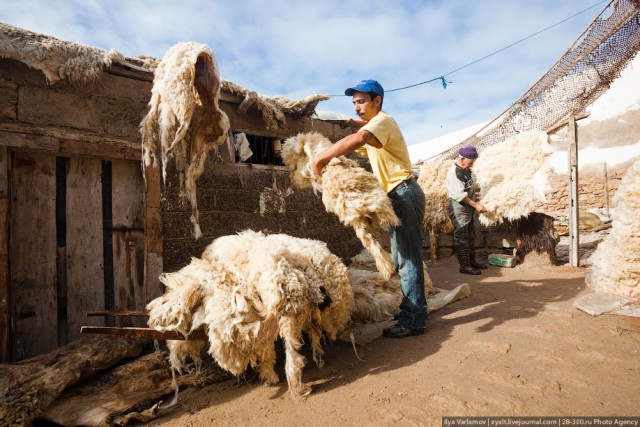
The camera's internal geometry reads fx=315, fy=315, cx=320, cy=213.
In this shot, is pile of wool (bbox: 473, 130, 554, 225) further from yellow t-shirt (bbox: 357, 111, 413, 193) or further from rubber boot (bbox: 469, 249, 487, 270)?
yellow t-shirt (bbox: 357, 111, 413, 193)

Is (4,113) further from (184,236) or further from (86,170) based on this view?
(184,236)

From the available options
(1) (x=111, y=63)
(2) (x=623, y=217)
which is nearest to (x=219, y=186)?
(1) (x=111, y=63)

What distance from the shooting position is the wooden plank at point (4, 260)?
3154 mm

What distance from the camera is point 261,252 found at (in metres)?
2.79

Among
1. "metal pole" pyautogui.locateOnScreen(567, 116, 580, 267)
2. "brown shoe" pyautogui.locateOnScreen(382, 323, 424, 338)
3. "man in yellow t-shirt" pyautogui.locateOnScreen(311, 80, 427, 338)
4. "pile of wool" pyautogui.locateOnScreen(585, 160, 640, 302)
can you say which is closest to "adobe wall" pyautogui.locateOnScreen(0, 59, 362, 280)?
"man in yellow t-shirt" pyautogui.locateOnScreen(311, 80, 427, 338)

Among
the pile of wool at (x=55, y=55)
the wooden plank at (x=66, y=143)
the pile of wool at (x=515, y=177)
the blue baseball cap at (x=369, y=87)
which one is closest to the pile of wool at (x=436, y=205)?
the pile of wool at (x=515, y=177)

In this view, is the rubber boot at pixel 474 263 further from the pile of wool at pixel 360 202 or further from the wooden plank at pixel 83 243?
the wooden plank at pixel 83 243

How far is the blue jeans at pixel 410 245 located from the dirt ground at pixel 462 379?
0.93 ft

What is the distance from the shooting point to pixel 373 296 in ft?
13.3

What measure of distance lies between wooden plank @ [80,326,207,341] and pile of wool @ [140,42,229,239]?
4.24ft

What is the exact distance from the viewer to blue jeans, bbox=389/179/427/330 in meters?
3.12

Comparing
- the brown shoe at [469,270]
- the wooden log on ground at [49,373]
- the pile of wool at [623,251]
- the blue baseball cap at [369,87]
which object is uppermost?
the blue baseball cap at [369,87]

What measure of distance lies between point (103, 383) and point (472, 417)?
2.93 m

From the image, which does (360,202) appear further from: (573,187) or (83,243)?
(573,187)
